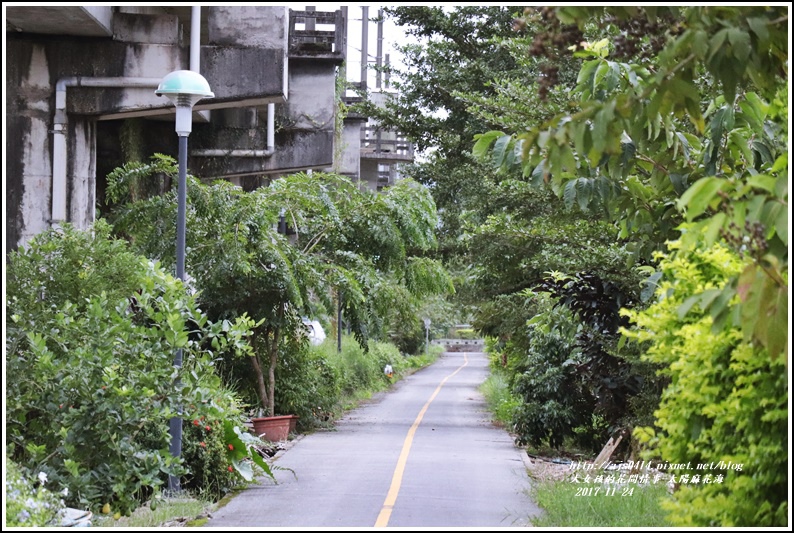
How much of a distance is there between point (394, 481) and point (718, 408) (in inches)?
298

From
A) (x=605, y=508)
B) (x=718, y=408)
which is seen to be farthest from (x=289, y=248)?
(x=718, y=408)

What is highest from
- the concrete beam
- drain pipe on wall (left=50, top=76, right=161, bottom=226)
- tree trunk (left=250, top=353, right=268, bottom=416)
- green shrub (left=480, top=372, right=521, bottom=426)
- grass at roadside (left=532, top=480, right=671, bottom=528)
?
the concrete beam

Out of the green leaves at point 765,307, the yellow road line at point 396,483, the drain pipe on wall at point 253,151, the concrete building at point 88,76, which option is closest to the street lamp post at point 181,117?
the yellow road line at point 396,483

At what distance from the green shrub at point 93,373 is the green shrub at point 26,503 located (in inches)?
20.1

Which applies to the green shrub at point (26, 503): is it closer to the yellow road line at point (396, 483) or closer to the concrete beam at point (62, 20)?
the yellow road line at point (396, 483)

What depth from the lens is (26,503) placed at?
783cm

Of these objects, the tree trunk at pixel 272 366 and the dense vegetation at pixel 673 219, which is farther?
the tree trunk at pixel 272 366

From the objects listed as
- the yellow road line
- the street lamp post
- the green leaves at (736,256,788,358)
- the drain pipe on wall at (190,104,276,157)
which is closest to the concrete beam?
the street lamp post

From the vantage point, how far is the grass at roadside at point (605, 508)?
9227mm

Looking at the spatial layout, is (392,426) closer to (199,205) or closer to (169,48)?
(199,205)

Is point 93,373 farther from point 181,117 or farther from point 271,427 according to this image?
point 271,427

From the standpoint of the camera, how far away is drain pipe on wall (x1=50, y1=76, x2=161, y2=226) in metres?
15.6

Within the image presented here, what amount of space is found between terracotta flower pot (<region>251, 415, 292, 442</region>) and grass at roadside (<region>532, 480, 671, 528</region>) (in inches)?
314

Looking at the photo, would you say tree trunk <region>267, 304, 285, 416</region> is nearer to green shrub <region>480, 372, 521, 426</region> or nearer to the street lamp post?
green shrub <region>480, 372, 521, 426</region>
